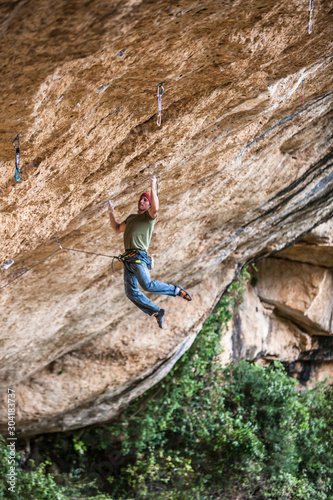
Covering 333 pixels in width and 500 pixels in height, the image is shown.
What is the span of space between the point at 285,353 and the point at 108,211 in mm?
10379

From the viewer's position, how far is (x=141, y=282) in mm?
5148

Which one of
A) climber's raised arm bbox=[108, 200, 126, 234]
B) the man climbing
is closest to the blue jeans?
the man climbing

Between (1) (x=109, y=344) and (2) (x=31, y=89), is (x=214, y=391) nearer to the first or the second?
(1) (x=109, y=344)

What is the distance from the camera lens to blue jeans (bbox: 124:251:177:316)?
5.10m

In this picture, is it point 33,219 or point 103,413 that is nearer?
point 33,219

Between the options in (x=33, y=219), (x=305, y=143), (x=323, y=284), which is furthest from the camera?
(x=323, y=284)

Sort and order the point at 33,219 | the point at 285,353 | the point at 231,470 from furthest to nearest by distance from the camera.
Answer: the point at 285,353, the point at 231,470, the point at 33,219

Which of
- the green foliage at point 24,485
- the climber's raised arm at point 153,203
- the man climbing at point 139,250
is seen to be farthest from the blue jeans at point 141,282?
the green foliage at point 24,485

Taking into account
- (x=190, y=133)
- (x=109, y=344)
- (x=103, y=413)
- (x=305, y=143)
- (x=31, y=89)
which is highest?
(x=31, y=89)

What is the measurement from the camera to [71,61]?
3.11 meters

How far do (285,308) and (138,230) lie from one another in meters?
9.33

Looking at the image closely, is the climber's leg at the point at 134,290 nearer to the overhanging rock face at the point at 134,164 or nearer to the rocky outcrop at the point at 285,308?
the overhanging rock face at the point at 134,164

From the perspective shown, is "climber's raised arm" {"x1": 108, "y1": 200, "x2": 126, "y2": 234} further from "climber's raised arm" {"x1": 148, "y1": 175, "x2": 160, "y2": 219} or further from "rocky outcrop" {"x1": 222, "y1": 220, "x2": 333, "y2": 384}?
"rocky outcrop" {"x1": 222, "y1": 220, "x2": 333, "y2": 384}

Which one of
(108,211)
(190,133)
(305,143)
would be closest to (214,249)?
(305,143)
